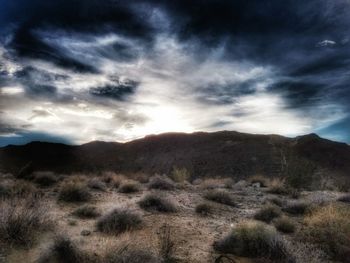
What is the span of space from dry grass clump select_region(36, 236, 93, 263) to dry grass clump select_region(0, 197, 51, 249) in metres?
0.96

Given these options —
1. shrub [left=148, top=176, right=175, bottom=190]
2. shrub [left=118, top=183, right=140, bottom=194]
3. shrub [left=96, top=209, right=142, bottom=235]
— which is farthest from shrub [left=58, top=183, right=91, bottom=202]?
shrub [left=148, top=176, right=175, bottom=190]

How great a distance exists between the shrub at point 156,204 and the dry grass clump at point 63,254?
17.0 ft

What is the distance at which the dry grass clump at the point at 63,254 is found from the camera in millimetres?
6793

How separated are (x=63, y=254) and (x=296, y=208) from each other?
9.26 metres

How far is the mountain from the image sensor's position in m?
54.3

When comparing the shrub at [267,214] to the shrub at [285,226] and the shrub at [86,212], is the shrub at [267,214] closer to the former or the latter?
the shrub at [285,226]

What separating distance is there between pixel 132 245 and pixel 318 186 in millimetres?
17737

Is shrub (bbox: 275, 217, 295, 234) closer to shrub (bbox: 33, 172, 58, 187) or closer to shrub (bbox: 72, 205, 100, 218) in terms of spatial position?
shrub (bbox: 72, 205, 100, 218)

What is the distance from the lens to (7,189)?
13.4 meters

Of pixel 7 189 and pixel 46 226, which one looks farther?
pixel 7 189

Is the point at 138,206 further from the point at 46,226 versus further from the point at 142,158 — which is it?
the point at 142,158

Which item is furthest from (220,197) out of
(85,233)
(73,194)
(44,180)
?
(44,180)

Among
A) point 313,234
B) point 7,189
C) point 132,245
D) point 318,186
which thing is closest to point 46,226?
point 132,245

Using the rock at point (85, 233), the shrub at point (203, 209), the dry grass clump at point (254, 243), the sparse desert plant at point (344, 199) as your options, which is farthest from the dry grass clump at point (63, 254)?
the sparse desert plant at point (344, 199)
